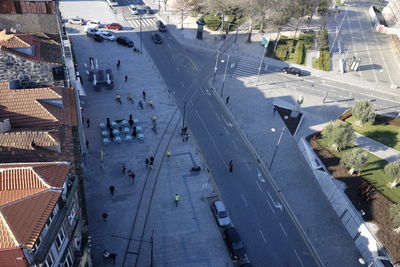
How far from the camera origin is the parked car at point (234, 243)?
33.8 m

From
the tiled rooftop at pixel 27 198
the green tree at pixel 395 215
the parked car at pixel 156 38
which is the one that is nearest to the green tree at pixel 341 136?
the green tree at pixel 395 215

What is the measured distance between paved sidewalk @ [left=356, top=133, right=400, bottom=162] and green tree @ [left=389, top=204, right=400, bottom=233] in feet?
36.3

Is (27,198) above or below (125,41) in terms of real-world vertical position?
above

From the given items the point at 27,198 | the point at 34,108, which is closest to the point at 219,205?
the point at 27,198

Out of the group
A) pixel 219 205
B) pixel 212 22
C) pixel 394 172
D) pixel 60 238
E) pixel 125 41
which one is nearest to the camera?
pixel 60 238

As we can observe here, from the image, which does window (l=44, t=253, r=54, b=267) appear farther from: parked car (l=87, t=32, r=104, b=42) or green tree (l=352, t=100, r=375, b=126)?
parked car (l=87, t=32, r=104, b=42)

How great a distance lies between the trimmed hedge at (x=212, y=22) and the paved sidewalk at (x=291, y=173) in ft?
80.5

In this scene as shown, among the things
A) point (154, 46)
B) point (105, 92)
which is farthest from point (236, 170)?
point (154, 46)

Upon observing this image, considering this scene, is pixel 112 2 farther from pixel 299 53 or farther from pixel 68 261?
pixel 68 261

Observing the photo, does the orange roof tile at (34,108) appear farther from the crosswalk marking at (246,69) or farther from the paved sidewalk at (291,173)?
the crosswalk marking at (246,69)

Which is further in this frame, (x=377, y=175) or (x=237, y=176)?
(x=237, y=176)

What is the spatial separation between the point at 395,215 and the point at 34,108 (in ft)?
128

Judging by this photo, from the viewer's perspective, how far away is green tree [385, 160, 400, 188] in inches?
1543

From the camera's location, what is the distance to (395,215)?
35188mm
